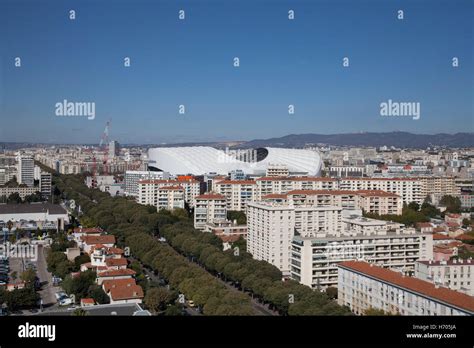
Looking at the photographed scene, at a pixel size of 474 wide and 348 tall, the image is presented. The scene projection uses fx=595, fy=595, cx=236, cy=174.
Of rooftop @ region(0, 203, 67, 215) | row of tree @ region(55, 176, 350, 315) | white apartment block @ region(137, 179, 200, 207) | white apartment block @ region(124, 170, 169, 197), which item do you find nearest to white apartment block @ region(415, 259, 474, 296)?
row of tree @ region(55, 176, 350, 315)

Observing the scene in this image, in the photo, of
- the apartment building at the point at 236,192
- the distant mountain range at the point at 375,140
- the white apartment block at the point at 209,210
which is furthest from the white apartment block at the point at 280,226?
the distant mountain range at the point at 375,140

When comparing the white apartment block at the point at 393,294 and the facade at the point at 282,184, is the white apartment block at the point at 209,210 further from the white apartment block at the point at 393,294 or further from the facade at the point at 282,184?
the white apartment block at the point at 393,294

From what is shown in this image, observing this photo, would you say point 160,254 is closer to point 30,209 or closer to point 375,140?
point 30,209

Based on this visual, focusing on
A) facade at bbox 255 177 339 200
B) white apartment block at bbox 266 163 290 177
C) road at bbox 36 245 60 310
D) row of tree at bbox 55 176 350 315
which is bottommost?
road at bbox 36 245 60 310

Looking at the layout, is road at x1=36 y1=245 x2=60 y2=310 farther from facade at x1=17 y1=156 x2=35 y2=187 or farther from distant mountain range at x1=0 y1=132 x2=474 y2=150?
distant mountain range at x1=0 y1=132 x2=474 y2=150

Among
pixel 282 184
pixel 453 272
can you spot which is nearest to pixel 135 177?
pixel 282 184
